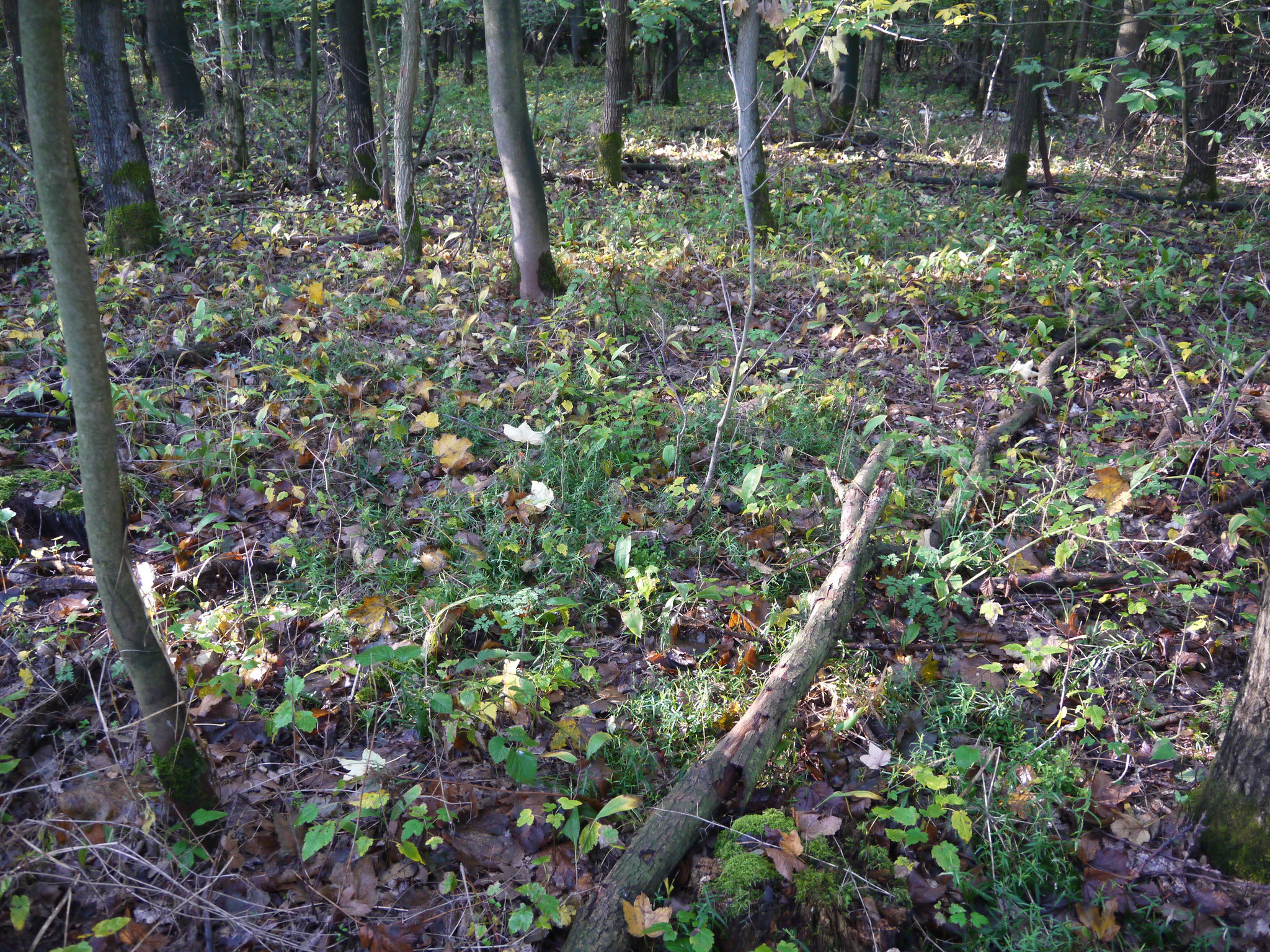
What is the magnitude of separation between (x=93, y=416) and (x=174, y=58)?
47.9 feet

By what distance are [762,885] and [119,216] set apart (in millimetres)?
7966

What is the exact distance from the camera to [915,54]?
2598cm

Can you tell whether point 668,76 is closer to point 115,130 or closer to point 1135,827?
point 115,130

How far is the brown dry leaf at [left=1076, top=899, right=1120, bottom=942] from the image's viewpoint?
220cm

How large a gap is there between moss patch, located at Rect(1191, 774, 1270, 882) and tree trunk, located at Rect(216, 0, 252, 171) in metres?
10.7

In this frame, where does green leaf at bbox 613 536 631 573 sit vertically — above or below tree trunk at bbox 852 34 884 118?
below

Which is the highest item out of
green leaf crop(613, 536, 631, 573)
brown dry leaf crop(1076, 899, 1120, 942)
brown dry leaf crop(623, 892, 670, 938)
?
green leaf crop(613, 536, 631, 573)

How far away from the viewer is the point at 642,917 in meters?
2.14

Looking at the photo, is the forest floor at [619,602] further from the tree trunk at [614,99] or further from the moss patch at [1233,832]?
the tree trunk at [614,99]

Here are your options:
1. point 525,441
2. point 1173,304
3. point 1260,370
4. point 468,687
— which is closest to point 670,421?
point 525,441

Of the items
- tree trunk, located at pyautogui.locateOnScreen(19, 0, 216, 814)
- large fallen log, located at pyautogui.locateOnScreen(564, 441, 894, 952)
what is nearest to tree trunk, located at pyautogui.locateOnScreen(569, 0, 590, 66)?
large fallen log, located at pyautogui.locateOnScreen(564, 441, 894, 952)

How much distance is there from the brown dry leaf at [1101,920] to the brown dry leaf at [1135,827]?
26 cm

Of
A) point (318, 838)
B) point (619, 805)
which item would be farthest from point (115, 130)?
point (619, 805)

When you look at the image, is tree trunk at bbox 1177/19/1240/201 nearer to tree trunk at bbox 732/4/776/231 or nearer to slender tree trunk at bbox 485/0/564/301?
tree trunk at bbox 732/4/776/231
